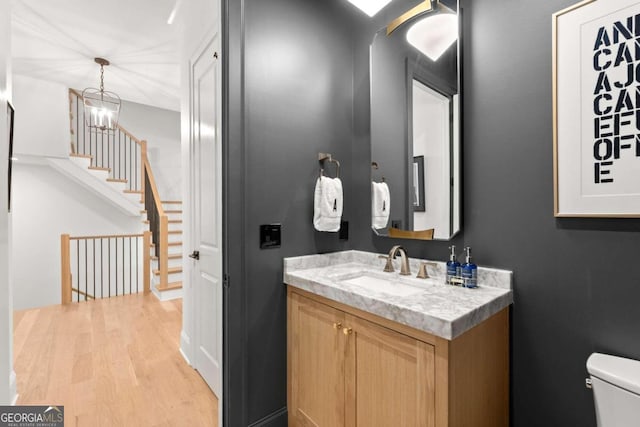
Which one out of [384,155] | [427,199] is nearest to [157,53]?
[384,155]

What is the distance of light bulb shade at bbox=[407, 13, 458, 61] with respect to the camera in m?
1.51

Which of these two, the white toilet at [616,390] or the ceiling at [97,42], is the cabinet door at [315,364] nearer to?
the white toilet at [616,390]

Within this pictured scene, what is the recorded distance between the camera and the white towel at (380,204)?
72.6 inches

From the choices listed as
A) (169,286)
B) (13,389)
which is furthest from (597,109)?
(169,286)

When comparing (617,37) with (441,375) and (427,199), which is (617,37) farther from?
(441,375)

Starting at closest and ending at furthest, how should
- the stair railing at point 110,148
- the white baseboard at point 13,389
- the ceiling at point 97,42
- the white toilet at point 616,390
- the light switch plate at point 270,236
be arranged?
the white toilet at point 616,390, the light switch plate at point 270,236, the white baseboard at point 13,389, the ceiling at point 97,42, the stair railing at point 110,148

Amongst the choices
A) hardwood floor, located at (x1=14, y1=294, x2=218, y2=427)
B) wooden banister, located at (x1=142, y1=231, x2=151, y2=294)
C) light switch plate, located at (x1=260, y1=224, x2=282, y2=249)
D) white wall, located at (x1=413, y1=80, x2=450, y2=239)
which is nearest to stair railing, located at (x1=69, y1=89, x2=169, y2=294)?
wooden banister, located at (x1=142, y1=231, x2=151, y2=294)

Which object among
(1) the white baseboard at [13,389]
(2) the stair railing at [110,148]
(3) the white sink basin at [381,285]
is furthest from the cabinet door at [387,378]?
(2) the stair railing at [110,148]

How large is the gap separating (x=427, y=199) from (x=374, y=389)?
967 mm

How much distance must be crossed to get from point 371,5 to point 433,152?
3.08 ft

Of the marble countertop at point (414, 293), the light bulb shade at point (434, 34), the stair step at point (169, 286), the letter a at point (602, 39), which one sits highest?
the light bulb shade at point (434, 34)

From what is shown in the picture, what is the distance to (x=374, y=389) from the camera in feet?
3.94

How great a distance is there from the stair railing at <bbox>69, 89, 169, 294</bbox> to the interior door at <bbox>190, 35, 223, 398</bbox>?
233cm

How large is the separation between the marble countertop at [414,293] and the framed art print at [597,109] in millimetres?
434
